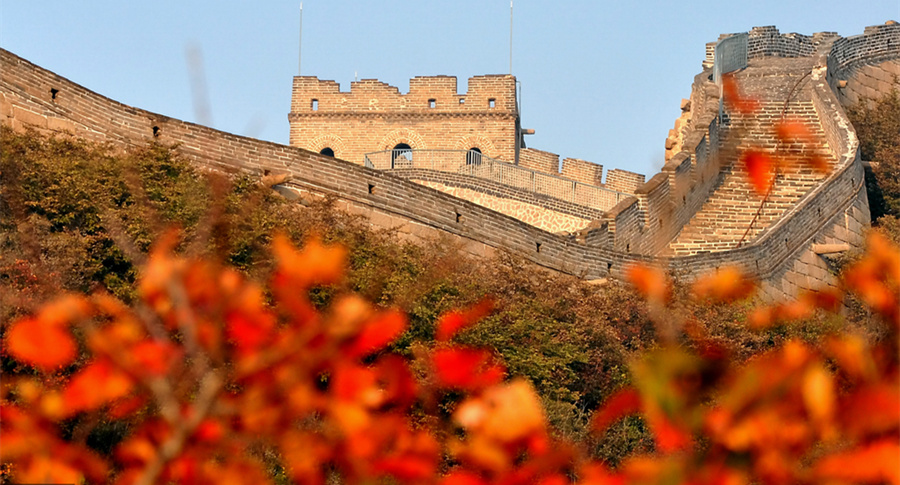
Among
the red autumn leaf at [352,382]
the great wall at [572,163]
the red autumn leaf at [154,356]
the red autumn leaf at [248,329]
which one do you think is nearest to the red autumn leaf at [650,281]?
the great wall at [572,163]

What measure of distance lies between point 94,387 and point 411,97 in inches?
1106

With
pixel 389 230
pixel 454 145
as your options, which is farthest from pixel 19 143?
pixel 454 145

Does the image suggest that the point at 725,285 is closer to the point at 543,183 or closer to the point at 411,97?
the point at 543,183

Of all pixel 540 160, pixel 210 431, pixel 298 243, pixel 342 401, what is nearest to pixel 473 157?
pixel 540 160

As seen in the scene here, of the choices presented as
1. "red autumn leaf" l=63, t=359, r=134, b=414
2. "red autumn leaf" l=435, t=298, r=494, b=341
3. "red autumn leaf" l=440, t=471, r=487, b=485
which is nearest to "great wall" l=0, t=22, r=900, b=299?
"red autumn leaf" l=435, t=298, r=494, b=341

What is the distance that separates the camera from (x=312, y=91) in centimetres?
4278

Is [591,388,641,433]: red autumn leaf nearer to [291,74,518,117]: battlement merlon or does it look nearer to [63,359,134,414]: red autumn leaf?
[63,359,134,414]: red autumn leaf

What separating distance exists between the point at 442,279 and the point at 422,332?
1.20m

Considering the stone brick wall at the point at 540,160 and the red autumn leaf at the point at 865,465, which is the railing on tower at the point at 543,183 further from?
the red autumn leaf at the point at 865,465

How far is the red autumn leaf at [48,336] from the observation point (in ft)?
50.3

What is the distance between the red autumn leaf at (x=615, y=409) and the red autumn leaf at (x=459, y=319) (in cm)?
168

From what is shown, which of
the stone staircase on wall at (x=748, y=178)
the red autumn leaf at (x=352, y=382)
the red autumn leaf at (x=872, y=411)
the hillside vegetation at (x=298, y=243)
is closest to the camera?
the red autumn leaf at (x=872, y=411)

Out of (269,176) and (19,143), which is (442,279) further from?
(19,143)

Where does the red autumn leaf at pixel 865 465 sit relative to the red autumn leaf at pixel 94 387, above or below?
below
